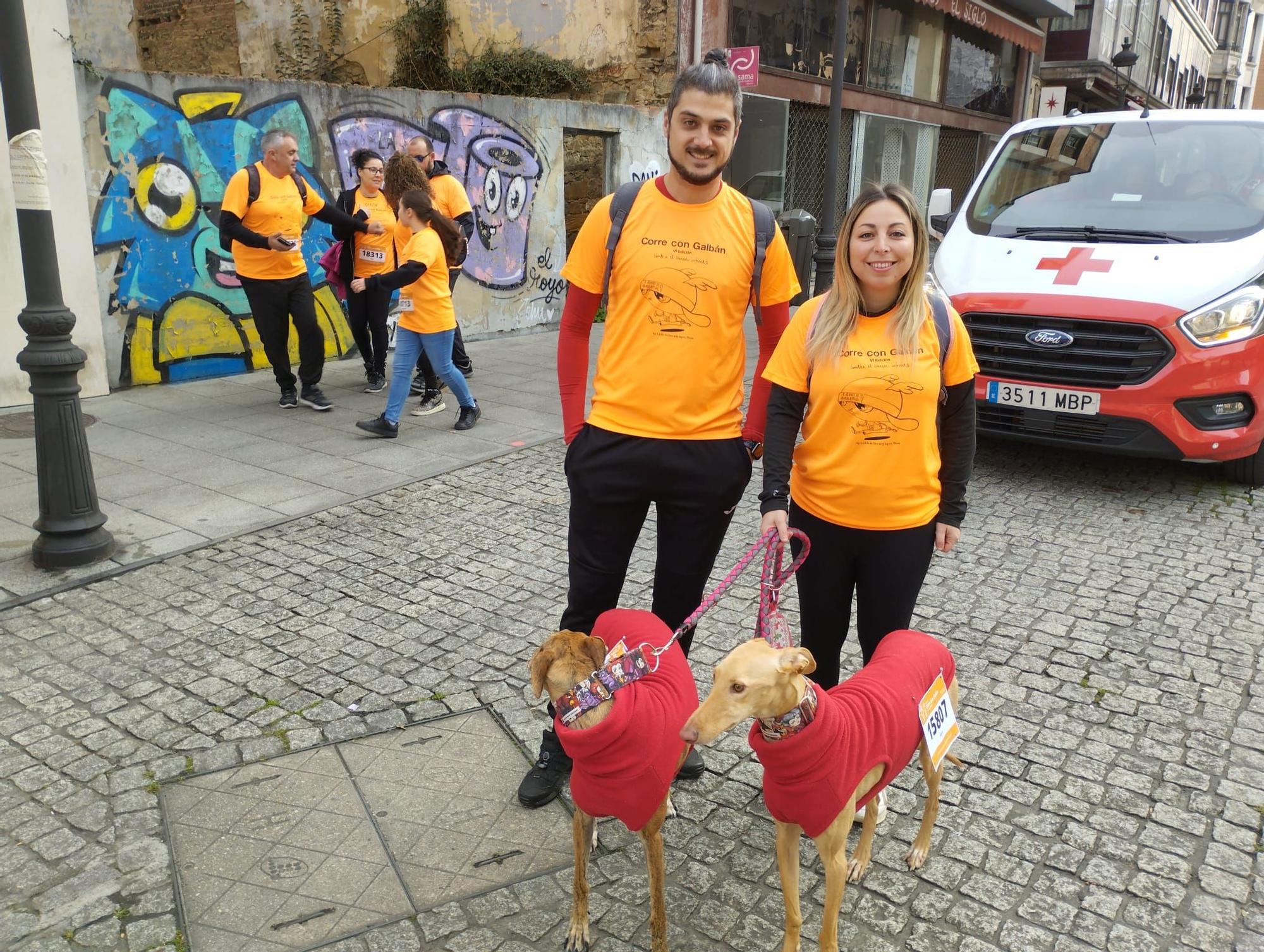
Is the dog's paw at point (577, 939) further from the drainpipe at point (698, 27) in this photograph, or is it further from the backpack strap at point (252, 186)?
the drainpipe at point (698, 27)

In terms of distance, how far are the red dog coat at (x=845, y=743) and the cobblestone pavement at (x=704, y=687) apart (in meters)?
0.55

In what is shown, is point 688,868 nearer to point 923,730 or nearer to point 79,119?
point 923,730

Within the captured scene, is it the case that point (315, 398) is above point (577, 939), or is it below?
above

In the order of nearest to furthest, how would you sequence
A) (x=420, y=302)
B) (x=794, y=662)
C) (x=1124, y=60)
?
(x=794, y=662) → (x=420, y=302) → (x=1124, y=60)

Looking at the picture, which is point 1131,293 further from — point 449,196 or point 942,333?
point 449,196

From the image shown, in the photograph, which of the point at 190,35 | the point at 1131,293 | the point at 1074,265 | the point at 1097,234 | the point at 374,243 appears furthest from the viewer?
the point at 190,35

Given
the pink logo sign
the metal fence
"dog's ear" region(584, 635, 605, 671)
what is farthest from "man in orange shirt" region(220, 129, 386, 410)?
the metal fence

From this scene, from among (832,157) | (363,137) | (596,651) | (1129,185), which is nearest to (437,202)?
(363,137)

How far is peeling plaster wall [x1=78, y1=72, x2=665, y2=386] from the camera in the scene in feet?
26.6

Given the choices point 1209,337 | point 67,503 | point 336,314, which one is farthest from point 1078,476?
point 336,314

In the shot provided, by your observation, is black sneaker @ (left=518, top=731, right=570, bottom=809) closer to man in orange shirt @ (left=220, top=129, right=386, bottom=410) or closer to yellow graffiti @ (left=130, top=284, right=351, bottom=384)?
man in orange shirt @ (left=220, top=129, right=386, bottom=410)

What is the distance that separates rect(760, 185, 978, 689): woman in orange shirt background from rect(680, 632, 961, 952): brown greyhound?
0.35 m

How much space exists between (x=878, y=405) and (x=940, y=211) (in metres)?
5.76

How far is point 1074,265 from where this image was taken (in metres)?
6.36
